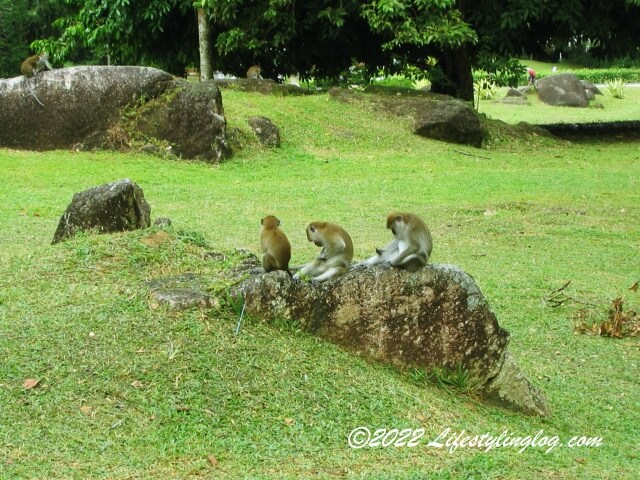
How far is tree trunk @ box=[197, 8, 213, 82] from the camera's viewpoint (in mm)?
23688

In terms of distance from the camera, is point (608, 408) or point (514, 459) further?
point (608, 408)

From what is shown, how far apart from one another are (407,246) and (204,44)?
18003mm

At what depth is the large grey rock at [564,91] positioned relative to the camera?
40.0m

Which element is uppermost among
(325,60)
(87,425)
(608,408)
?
(325,60)

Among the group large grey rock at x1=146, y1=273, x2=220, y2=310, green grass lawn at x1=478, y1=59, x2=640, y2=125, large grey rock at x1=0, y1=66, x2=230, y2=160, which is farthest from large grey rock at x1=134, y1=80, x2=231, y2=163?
green grass lawn at x1=478, y1=59, x2=640, y2=125

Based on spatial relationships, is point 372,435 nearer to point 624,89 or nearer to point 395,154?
point 395,154

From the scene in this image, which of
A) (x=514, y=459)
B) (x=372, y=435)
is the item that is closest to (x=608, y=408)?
(x=514, y=459)

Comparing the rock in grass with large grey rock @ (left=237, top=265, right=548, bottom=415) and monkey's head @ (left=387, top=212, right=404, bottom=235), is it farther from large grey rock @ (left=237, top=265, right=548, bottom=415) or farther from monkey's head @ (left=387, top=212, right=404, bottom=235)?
large grey rock @ (left=237, top=265, right=548, bottom=415)

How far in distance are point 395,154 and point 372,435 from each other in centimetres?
1468

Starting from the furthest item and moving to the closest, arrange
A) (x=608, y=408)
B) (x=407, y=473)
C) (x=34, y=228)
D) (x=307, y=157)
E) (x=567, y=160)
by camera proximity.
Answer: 1. (x=567, y=160)
2. (x=307, y=157)
3. (x=34, y=228)
4. (x=608, y=408)
5. (x=407, y=473)

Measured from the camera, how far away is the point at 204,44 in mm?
23859

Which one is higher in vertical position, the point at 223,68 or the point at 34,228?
the point at 223,68

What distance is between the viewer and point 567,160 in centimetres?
2119

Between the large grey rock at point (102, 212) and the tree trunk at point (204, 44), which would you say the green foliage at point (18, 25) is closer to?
the tree trunk at point (204, 44)
